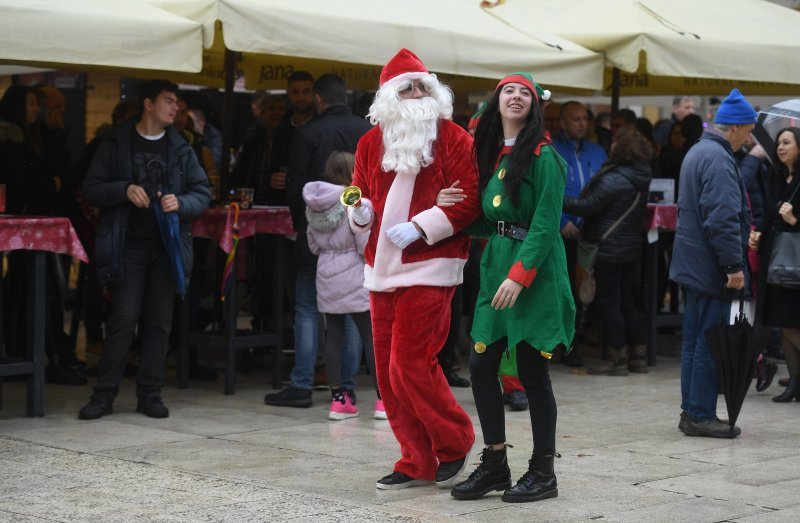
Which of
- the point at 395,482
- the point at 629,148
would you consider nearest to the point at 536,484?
the point at 395,482

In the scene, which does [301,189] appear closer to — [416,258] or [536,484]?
[416,258]

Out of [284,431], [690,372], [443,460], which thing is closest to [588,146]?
[690,372]

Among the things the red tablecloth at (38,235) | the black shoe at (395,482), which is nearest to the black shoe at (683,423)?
the black shoe at (395,482)

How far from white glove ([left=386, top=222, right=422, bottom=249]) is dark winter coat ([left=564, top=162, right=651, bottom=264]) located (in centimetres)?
418

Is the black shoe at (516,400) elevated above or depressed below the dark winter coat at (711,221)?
below

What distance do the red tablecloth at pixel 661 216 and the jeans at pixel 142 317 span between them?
412 centimetres

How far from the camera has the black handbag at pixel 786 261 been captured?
8.88m

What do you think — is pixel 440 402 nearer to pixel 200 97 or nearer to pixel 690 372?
pixel 690 372

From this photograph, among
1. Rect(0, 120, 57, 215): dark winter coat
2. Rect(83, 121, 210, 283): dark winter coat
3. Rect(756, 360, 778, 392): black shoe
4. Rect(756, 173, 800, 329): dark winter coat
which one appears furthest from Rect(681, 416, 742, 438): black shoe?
Rect(0, 120, 57, 215): dark winter coat

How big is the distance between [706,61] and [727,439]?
389cm

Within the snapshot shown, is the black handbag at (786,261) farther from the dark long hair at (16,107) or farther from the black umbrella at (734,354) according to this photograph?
the dark long hair at (16,107)

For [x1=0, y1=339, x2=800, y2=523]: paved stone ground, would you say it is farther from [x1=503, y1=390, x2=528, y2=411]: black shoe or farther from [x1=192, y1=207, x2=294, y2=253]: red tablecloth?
[x1=192, y1=207, x2=294, y2=253]: red tablecloth

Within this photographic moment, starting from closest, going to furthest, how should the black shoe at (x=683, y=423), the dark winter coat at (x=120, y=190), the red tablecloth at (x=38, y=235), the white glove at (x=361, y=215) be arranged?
the white glove at (x=361, y=215) → the red tablecloth at (x=38, y=235) → the black shoe at (x=683, y=423) → the dark winter coat at (x=120, y=190)

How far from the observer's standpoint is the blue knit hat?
7582 millimetres
